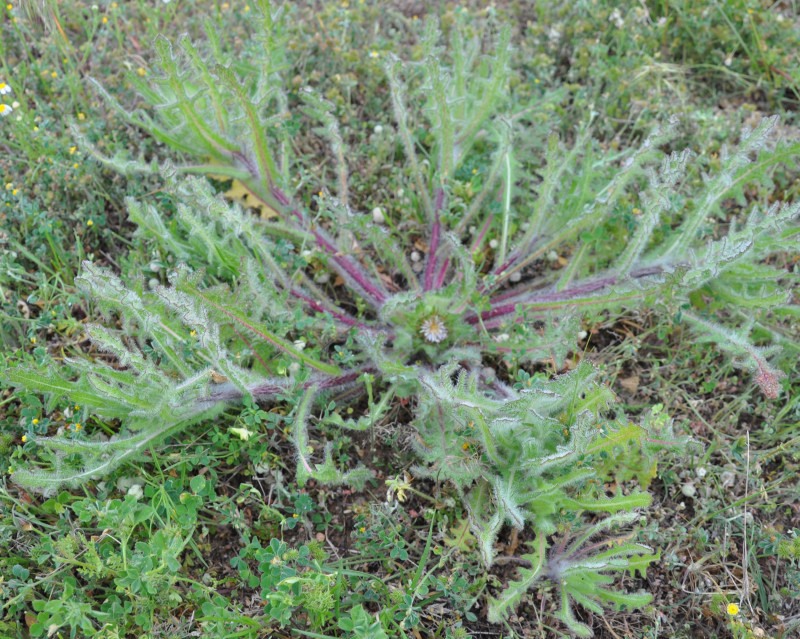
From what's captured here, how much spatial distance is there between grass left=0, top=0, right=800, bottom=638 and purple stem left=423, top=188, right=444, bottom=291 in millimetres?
186

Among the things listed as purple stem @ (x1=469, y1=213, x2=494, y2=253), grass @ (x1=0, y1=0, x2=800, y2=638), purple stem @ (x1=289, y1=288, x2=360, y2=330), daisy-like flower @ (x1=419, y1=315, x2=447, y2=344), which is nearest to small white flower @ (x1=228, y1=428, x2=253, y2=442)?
grass @ (x1=0, y1=0, x2=800, y2=638)

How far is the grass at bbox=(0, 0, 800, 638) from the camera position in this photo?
8.28 ft

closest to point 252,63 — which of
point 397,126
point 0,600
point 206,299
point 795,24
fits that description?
point 397,126

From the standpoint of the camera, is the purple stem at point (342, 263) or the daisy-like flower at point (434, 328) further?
the purple stem at point (342, 263)

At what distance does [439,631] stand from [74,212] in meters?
2.41

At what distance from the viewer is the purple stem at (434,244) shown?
3.28 metres

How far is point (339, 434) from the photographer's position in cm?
291

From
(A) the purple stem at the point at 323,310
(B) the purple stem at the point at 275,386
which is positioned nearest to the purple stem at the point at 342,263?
(A) the purple stem at the point at 323,310

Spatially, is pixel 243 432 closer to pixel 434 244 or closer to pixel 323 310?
pixel 323 310

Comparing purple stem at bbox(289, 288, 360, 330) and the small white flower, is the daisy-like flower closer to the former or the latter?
purple stem at bbox(289, 288, 360, 330)

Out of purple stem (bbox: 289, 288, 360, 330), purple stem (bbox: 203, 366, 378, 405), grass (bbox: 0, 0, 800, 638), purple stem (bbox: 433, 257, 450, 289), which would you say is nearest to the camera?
grass (bbox: 0, 0, 800, 638)

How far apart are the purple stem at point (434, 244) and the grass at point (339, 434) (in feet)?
0.61

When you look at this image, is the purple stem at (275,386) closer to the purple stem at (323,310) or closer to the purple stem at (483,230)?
the purple stem at (323,310)

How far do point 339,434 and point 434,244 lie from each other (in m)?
0.97
